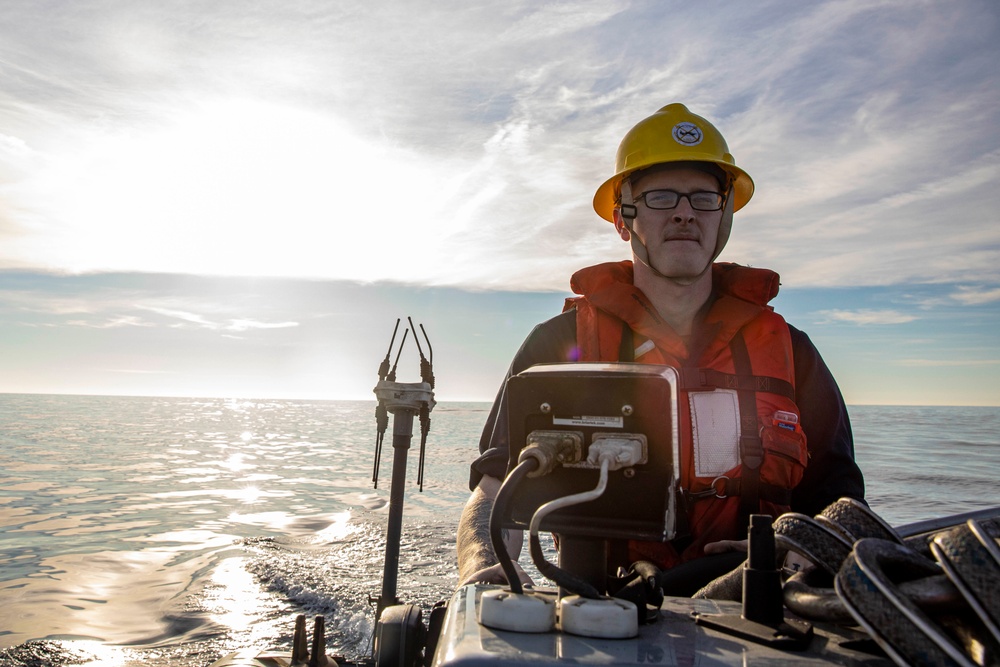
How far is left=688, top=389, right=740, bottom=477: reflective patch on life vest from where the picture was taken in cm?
269

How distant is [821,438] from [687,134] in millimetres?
1515

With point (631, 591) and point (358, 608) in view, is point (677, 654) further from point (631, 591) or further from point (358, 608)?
point (358, 608)

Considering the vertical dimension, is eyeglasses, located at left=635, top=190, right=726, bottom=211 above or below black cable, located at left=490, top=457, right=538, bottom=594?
above

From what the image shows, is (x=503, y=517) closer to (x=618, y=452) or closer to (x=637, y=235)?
(x=618, y=452)

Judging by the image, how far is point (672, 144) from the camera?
3.13 m

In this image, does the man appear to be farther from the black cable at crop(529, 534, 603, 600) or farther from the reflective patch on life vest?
the black cable at crop(529, 534, 603, 600)

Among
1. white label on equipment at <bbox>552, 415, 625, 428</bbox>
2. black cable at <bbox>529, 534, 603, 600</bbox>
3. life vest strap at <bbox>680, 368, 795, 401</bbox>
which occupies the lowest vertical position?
black cable at <bbox>529, 534, 603, 600</bbox>

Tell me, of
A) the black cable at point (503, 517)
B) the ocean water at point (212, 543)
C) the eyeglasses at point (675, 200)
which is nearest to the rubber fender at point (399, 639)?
the black cable at point (503, 517)

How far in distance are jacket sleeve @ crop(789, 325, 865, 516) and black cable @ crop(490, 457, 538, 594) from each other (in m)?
2.05

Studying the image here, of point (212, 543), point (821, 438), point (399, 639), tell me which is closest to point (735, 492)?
point (821, 438)

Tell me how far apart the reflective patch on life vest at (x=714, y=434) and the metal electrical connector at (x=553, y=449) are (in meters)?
1.48

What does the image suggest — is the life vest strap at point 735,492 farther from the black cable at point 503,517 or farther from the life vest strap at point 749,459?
the black cable at point 503,517

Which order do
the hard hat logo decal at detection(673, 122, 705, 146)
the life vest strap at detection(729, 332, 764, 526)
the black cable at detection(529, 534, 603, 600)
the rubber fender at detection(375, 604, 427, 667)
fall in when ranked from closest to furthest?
the black cable at detection(529, 534, 603, 600), the rubber fender at detection(375, 604, 427, 667), the life vest strap at detection(729, 332, 764, 526), the hard hat logo decal at detection(673, 122, 705, 146)

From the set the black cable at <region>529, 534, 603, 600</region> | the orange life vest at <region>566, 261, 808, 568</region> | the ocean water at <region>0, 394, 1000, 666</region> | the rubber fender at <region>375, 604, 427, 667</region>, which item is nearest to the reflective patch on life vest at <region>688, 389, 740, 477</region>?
the orange life vest at <region>566, 261, 808, 568</region>
